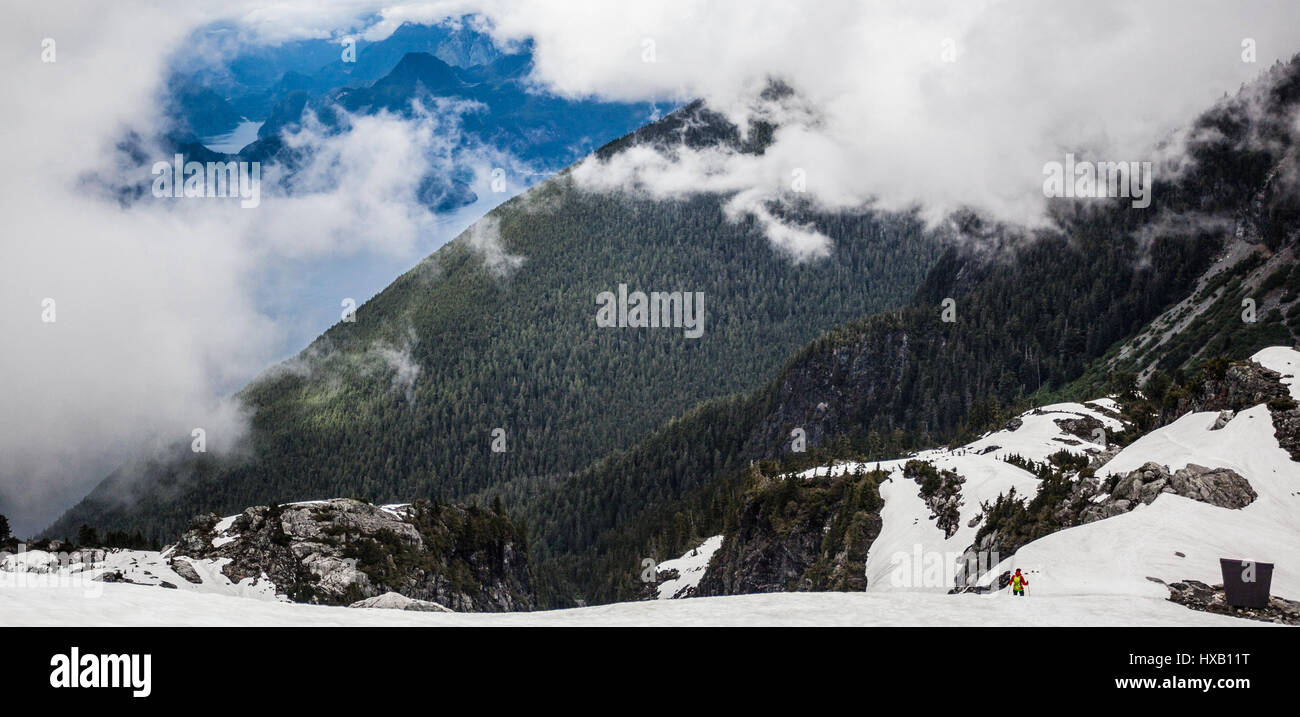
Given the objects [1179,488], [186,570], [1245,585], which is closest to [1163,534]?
[1179,488]

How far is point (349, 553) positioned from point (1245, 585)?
4623 inches

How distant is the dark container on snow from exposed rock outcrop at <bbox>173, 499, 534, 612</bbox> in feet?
349

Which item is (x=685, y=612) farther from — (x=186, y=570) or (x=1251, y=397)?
(x=186, y=570)

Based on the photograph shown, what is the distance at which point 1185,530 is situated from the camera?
58.0 metres

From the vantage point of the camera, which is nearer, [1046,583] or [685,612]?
[685,612]

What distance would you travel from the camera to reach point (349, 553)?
449 ft

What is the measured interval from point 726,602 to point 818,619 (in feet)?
23.6

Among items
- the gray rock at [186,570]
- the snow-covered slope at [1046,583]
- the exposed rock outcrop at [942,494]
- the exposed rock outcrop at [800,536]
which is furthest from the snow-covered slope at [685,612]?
the gray rock at [186,570]

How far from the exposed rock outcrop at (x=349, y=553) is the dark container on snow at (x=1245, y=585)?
106232mm

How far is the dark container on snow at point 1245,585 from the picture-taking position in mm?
43531

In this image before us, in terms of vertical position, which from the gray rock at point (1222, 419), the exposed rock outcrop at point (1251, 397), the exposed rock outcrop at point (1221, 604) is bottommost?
the exposed rock outcrop at point (1221, 604)

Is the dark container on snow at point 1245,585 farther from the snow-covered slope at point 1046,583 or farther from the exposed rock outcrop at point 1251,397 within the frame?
the exposed rock outcrop at point 1251,397

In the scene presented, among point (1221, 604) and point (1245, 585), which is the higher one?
point (1245, 585)

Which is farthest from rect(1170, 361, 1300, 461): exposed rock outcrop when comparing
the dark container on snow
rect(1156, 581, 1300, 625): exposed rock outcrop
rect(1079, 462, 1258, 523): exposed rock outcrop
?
the dark container on snow
